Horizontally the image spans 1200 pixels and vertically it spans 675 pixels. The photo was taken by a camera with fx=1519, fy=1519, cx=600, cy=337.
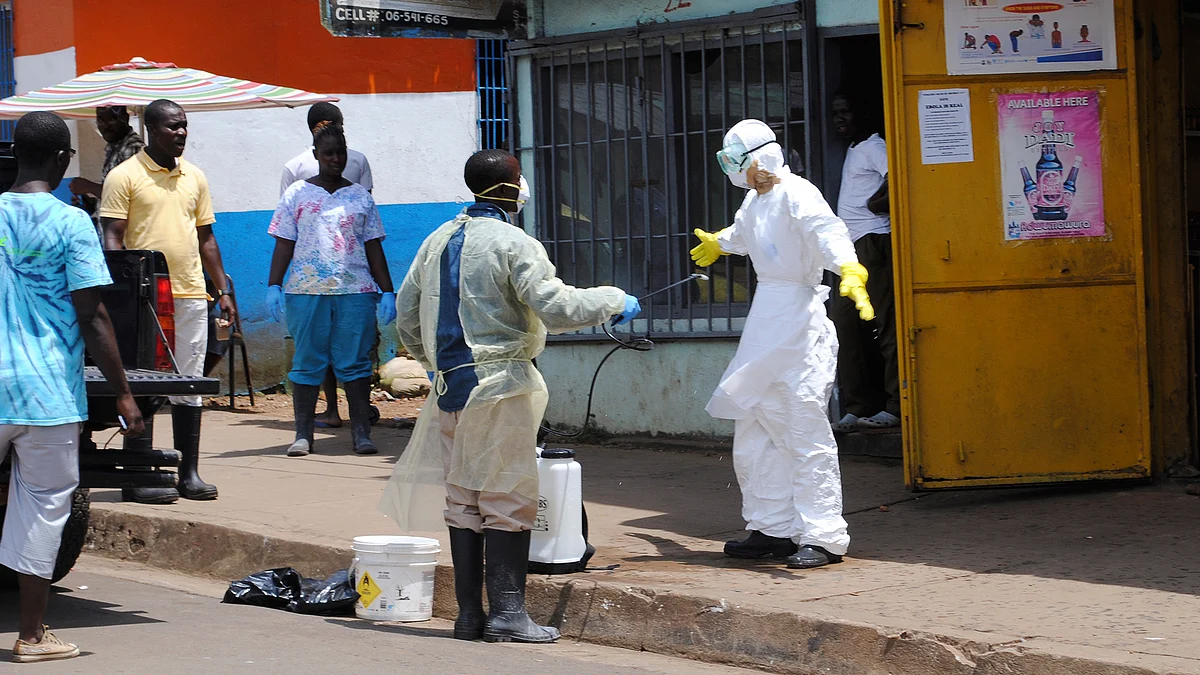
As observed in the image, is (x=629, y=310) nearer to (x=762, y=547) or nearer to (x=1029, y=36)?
(x=762, y=547)

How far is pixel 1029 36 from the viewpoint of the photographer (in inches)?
274

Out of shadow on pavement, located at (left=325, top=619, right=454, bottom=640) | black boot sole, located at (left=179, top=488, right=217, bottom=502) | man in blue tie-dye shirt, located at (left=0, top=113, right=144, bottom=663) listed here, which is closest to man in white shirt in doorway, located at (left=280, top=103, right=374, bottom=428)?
black boot sole, located at (left=179, top=488, right=217, bottom=502)

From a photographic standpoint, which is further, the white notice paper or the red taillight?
the white notice paper

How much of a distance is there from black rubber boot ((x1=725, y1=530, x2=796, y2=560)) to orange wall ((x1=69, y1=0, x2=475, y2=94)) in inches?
282

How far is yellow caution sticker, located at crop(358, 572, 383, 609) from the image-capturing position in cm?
573

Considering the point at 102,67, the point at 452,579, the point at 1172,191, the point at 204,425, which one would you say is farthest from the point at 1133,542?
the point at 102,67

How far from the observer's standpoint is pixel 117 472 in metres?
5.41

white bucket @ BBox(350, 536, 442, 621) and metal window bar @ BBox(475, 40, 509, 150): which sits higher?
metal window bar @ BBox(475, 40, 509, 150)

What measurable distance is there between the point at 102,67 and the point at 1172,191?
8.23 metres

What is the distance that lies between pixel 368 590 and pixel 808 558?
167 centimetres

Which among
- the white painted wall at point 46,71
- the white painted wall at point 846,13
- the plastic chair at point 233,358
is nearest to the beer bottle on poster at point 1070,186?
the white painted wall at point 846,13

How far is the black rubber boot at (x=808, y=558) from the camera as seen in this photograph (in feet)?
19.0

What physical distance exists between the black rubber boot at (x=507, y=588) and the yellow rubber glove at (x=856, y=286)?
146cm

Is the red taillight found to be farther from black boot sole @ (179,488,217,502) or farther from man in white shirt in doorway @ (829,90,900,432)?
man in white shirt in doorway @ (829,90,900,432)
